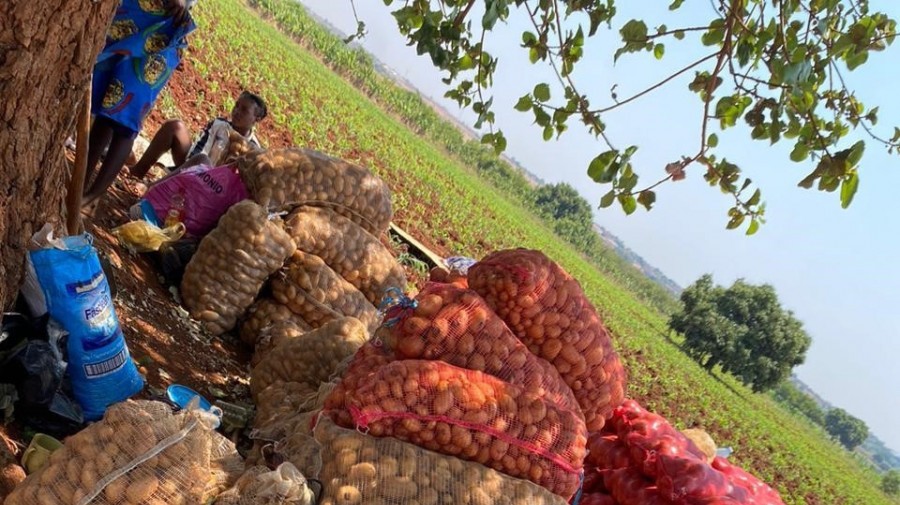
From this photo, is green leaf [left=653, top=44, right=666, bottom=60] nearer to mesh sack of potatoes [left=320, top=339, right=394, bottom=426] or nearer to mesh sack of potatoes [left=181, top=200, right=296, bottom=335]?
mesh sack of potatoes [left=320, top=339, right=394, bottom=426]

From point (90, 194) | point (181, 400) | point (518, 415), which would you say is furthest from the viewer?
point (90, 194)

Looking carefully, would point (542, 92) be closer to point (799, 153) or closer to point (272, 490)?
point (799, 153)

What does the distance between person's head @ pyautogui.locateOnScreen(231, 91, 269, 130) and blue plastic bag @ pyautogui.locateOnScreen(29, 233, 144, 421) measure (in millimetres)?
3114

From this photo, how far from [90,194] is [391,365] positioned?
2.53 meters

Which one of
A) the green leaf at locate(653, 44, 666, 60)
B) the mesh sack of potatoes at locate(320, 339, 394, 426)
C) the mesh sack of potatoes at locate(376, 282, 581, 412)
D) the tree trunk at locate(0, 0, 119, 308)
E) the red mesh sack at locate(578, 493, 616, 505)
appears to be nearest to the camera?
the tree trunk at locate(0, 0, 119, 308)

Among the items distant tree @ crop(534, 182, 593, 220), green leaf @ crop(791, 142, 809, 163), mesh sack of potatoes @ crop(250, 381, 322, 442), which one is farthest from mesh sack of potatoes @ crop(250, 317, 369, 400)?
distant tree @ crop(534, 182, 593, 220)

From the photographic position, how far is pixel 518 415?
2250mm

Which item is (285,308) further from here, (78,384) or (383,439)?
(383,439)

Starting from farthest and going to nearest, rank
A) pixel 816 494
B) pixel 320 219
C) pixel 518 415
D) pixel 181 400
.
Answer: pixel 816 494
pixel 320 219
pixel 181 400
pixel 518 415

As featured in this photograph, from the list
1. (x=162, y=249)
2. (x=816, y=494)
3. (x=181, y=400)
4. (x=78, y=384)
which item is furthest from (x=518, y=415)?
(x=816, y=494)

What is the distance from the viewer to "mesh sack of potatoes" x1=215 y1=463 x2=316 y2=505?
1.89 metres

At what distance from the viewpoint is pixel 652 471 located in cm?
267

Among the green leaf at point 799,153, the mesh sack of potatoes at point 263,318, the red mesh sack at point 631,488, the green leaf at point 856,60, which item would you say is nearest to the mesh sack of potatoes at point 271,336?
the mesh sack of potatoes at point 263,318

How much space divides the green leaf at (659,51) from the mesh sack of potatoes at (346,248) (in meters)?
1.98
